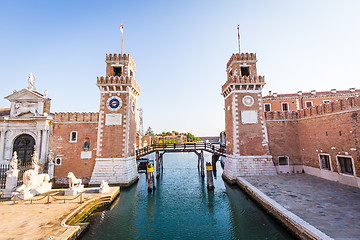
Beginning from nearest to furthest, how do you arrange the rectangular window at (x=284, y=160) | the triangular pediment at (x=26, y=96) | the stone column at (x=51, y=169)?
the stone column at (x=51, y=169), the rectangular window at (x=284, y=160), the triangular pediment at (x=26, y=96)

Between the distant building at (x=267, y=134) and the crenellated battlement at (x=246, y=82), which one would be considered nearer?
the distant building at (x=267, y=134)

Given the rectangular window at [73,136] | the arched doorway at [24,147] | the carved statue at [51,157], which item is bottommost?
the carved statue at [51,157]

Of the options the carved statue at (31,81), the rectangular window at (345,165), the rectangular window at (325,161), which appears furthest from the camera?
the carved statue at (31,81)

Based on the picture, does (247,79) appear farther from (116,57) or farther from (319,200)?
(116,57)

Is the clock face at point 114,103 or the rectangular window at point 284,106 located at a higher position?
the rectangular window at point 284,106

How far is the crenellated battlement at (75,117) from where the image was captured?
68.1ft

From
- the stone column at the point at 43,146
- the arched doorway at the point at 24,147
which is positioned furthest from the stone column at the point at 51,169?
the arched doorway at the point at 24,147

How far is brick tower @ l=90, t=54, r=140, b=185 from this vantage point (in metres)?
19.1

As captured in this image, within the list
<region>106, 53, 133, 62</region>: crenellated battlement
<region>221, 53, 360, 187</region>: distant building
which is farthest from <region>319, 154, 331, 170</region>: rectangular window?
<region>106, 53, 133, 62</region>: crenellated battlement

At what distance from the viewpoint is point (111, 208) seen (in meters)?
13.4

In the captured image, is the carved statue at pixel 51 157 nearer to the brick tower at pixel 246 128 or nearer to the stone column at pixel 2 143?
the stone column at pixel 2 143

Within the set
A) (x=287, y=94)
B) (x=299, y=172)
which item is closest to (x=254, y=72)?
(x=287, y=94)

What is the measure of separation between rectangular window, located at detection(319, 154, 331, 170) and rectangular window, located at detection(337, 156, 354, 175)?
4.08ft

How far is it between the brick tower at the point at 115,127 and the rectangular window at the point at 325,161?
1947cm
